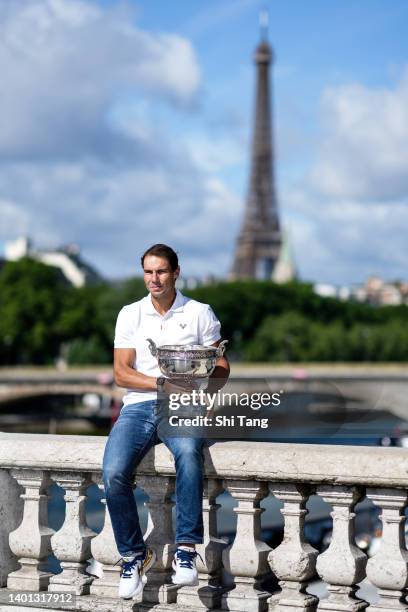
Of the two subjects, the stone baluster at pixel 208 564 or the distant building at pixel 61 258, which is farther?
the distant building at pixel 61 258

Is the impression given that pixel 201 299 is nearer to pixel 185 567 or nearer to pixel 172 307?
pixel 172 307

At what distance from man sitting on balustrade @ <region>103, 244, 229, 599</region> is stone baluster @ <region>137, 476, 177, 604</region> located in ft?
0.23

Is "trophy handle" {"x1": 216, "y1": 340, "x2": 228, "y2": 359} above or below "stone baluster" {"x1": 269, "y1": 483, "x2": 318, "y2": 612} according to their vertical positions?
above

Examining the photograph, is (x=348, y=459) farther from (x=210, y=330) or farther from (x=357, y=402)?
(x=210, y=330)

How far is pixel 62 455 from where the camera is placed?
5.69 meters

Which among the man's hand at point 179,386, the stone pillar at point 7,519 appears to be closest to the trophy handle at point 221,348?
the man's hand at point 179,386

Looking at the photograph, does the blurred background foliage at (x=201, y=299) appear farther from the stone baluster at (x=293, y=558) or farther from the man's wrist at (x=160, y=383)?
the stone baluster at (x=293, y=558)

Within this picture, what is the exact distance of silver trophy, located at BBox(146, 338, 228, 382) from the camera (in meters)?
5.34

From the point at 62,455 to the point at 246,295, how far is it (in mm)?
95168

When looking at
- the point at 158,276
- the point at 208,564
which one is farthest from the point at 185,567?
the point at 158,276

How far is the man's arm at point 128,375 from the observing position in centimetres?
546

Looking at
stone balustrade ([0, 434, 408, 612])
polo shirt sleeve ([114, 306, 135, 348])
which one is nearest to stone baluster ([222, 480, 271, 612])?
stone balustrade ([0, 434, 408, 612])

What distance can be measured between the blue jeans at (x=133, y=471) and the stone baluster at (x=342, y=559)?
551 mm

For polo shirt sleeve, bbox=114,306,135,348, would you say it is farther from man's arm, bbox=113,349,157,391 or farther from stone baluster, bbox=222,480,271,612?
stone baluster, bbox=222,480,271,612
